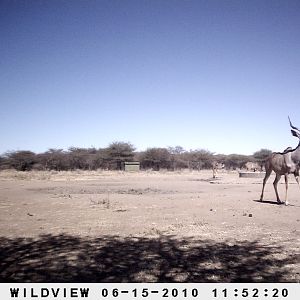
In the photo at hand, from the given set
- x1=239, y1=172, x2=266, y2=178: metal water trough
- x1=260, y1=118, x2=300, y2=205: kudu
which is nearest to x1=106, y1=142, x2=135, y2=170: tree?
x1=239, y1=172, x2=266, y2=178: metal water trough

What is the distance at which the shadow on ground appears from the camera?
4391 millimetres

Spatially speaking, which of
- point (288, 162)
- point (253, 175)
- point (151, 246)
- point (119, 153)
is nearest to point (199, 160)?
point (119, 153)

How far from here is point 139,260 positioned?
515 cm

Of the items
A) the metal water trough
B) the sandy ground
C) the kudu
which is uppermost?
the kudu

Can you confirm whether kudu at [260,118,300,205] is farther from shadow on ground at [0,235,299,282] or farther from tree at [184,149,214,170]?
tree at [184,149,214,170]

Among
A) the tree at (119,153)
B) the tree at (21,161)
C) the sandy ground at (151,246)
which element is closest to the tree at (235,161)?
the tree at (119,153)

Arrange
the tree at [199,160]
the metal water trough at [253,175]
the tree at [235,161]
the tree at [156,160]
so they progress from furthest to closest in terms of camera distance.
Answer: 1. the tree at [235,161]
2. the tree at [199,160]
3. the tree at [156,160]
4. the metal water trough at [253,175]

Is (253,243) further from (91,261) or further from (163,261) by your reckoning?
(91,261)

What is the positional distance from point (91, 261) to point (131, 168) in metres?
53.5

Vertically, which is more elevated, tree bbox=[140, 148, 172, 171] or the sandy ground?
tree bbox=[140, 148, 172, 171]

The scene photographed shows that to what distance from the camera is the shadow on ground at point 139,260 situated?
173 inches

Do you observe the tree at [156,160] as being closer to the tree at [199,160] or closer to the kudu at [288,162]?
the tree at [199,160]

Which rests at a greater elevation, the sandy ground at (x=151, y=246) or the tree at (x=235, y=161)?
the tree at (x=235, y=161)

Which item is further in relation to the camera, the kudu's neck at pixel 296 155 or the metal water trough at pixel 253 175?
the metal water trough at pixel 253 175
